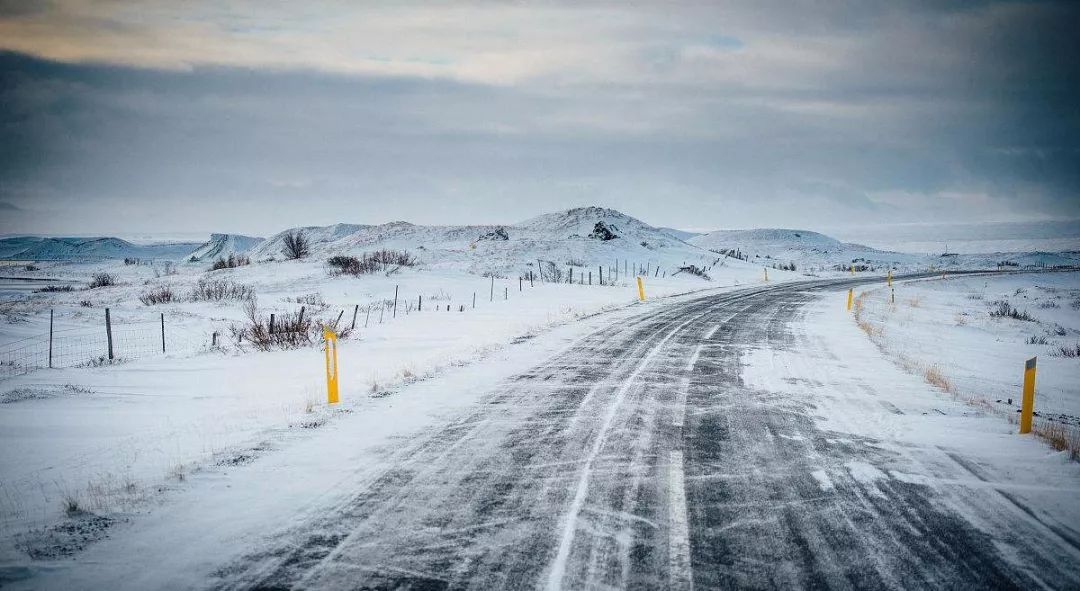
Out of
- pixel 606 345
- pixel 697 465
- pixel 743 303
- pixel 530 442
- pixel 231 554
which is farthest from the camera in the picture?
pixel 743 303

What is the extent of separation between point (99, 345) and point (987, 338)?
101 ft

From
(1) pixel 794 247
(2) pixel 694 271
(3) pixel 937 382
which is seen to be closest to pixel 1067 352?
(3) pixel 937 382

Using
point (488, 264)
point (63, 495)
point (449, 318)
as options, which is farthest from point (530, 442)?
point (488, 264)

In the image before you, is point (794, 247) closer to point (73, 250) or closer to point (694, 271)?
point (694, 271)

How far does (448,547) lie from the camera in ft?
14.2

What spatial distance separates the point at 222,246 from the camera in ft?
508

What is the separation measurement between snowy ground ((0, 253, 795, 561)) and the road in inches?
88.6

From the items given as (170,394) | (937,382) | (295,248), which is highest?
(295,248)

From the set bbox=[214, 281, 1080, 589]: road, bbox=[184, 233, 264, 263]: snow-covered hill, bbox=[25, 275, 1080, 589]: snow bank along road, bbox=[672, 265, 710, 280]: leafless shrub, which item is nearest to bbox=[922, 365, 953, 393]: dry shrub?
bbox=[25, 275, 1080, 589]: snow bank along road

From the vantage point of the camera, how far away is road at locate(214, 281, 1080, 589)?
13.1ft

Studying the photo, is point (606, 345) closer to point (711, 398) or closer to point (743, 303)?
point (711, 398)

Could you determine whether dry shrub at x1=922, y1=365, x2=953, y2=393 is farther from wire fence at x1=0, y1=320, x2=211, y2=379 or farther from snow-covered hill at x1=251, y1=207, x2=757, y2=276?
snow-covered hill at x1=251, y1=207, x2=757, y2=276

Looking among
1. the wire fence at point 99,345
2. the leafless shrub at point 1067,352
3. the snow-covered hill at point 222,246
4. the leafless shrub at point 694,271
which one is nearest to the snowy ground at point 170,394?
the wire fence at point 99,345

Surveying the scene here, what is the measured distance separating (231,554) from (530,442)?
134 inches
